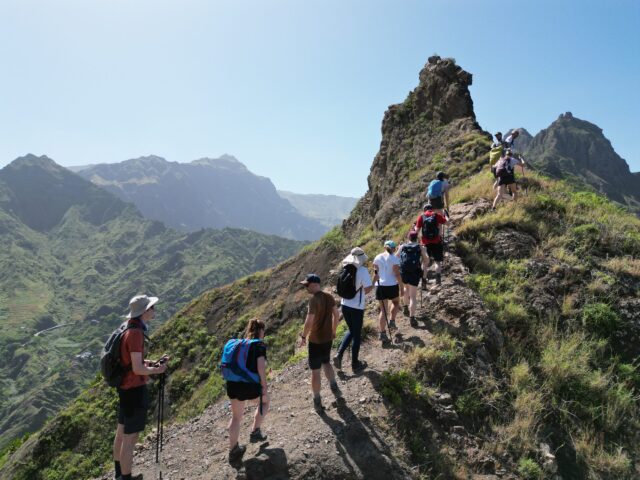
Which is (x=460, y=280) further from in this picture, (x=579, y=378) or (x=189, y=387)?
(x=189, y=387)

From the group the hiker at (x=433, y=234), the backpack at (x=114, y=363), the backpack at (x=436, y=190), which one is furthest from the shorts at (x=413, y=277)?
the backpack at (x=114, y=363)

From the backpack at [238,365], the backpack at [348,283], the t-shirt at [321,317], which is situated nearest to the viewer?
the backpack at [238,365]

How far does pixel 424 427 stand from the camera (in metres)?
6.93

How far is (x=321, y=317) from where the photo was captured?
7098mm

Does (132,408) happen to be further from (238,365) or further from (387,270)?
(387,270)

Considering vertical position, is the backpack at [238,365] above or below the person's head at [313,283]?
below

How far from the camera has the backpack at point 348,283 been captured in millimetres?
7809

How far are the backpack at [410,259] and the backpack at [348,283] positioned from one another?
2116 millimetres

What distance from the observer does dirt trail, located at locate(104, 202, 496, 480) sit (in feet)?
19.8

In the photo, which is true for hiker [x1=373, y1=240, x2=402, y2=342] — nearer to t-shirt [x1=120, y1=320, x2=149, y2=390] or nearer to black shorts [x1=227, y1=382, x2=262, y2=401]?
black shorts [x1=227, y1=382, x2=262, y2=401]

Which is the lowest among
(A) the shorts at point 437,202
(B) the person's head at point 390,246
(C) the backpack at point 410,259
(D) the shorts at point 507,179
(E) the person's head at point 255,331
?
(E) the person's head at point 255,331

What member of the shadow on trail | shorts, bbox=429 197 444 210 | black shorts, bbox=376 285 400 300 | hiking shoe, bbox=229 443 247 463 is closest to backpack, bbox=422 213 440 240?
black shorts, bbox=376 285 400 300

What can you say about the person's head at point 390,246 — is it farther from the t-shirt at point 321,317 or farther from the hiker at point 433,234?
the t-shirt at point 321,317

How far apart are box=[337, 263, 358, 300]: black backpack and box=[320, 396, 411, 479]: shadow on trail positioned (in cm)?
205
